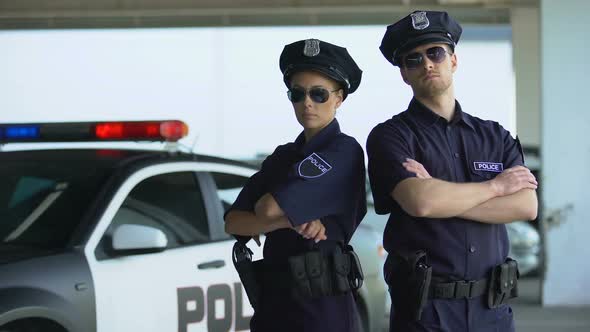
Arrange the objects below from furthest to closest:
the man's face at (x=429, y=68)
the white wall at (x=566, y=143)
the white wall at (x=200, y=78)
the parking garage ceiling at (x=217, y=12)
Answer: the white wall at (x=200, y=78)
the parking garage ceiling at (x=217, y=12)
the white wall at (x=566, y=143)
the man's face at (x=429, y=68)

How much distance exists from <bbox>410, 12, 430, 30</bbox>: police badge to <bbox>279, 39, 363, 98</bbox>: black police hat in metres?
0.28

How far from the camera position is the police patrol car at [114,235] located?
5.24 metres

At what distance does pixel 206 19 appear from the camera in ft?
61.7

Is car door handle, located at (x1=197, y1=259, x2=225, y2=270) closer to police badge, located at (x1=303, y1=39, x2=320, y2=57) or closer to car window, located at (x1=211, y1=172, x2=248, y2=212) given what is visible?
car window, located at (x1=211, y1=172, x2=248, y2=212)

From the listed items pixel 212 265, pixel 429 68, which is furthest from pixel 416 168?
pixel 212 265

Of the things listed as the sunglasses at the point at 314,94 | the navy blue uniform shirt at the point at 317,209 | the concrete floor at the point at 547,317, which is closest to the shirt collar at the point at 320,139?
the navy blue uniform shirt at the point at 317,209

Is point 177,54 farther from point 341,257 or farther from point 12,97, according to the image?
point 341,257

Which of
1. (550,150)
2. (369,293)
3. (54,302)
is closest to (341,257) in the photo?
(54,302)

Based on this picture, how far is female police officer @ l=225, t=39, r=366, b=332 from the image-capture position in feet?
12.3

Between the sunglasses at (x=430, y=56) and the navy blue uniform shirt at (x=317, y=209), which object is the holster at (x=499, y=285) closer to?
the navy blue uniform shirt at (x=317, y=209)

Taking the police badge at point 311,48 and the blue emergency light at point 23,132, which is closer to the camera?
the police badge at point 311,48

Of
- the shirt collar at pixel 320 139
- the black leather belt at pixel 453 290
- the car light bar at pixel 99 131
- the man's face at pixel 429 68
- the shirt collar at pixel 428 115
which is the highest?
the man's face at pixel 429 68

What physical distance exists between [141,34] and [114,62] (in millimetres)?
776

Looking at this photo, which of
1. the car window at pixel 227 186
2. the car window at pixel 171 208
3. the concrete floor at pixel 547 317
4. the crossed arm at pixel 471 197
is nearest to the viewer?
the crossed arm at pixel 471 197
